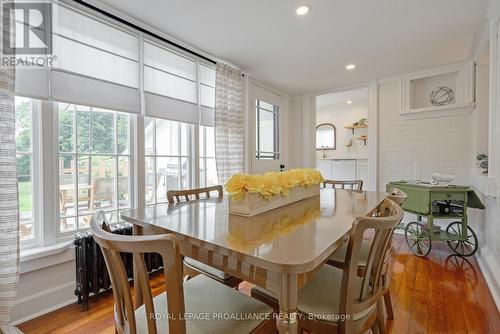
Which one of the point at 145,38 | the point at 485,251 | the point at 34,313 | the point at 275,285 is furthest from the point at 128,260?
the point at 485,251

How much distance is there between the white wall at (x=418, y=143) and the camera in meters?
3.20

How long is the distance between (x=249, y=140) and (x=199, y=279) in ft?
8.44

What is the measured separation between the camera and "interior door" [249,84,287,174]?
12.0 ft

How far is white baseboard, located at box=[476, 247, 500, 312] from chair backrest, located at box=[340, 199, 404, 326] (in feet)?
5.18

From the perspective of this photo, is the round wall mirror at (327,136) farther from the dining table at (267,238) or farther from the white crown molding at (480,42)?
the dining table at (267,238)

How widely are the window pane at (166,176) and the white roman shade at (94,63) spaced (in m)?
0.61

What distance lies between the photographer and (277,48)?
2.72 metres

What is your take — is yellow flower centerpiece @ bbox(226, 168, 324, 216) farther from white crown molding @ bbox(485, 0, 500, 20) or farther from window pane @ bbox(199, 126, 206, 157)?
white crown molding @ bbox(485, 0, 500, 20)

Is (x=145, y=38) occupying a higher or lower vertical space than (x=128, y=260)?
higher

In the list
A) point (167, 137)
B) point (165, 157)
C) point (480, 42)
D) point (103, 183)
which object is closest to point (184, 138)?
point (167, 137)

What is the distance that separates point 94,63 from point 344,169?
5.12 meters

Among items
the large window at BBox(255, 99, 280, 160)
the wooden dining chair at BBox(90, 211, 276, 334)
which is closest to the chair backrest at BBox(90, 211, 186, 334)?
the wooden dining chair at BBox(90, 211, 276, 334)

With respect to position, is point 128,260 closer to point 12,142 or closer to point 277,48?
point 12,142
